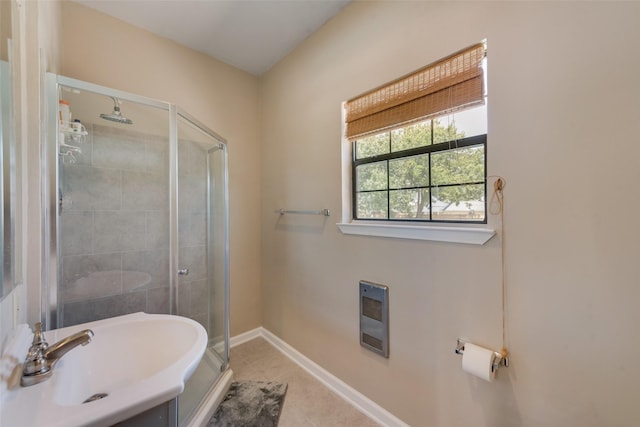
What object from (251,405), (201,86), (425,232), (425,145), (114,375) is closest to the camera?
(114,375)

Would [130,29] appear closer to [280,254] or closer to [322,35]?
[322,35]

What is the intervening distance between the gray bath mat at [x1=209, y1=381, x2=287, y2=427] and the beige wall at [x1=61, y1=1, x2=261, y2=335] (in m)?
0.74

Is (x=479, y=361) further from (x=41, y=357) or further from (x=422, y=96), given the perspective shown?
(x=41, y=357)

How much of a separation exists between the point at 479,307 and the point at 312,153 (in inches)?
58.7

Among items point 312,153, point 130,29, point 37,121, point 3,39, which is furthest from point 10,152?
point 130,29

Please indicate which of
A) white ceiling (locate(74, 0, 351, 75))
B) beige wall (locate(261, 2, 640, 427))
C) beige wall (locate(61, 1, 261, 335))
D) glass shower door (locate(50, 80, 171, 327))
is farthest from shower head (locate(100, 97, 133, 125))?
beige wall (locate(261, 2, 640, 427))

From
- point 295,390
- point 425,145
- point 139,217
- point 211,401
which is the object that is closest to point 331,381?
point 295,390

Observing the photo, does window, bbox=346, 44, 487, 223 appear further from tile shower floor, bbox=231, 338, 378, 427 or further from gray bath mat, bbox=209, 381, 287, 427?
gray bath mat, bbox=209, 381, 287, 427

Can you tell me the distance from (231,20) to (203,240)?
1.72 metres

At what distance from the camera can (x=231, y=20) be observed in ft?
6.41

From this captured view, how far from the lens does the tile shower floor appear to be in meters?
1.62

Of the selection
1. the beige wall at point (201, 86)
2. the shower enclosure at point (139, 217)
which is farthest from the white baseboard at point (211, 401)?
the beige wall at point (201, 86)

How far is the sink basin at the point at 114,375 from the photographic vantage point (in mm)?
637

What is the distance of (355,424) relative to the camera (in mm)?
1589
